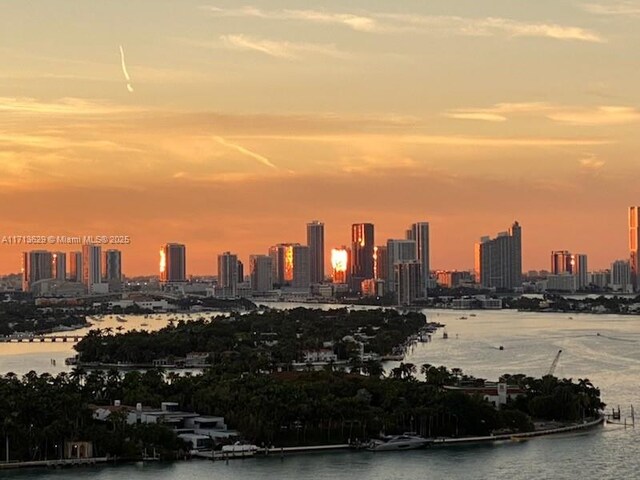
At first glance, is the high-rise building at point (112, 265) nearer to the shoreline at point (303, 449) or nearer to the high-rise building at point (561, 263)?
the high-rise building at point (561, 263)

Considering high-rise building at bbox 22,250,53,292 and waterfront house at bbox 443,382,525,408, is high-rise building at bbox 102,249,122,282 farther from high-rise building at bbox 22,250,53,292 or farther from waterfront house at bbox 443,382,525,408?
waterfront house at bbox 443,382,525,408

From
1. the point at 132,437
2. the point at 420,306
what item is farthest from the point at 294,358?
the point at 420,306

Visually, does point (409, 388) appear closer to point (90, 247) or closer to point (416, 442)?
point (416, 442)

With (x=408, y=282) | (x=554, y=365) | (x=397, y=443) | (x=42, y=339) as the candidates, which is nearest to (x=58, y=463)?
(x=397, y=443)

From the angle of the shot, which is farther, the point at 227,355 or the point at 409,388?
the point at 227,355

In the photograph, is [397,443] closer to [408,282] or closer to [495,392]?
[495,392]
